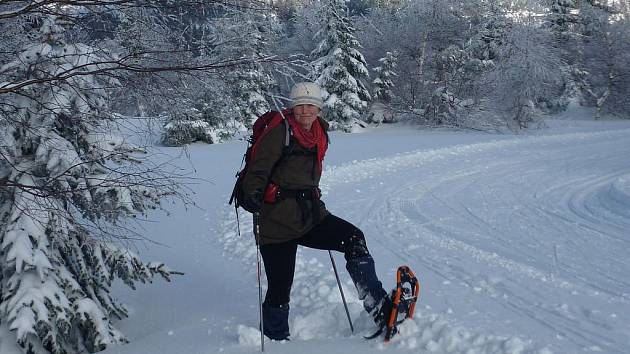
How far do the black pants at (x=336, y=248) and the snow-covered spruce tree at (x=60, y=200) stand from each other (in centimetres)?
111

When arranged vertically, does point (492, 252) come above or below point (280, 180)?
below

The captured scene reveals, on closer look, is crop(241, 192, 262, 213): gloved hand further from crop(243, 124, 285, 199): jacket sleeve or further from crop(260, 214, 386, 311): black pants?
crop(260, 214, 386, 311): black pants

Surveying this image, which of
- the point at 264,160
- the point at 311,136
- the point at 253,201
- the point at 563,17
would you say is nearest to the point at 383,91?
the point at 563,17

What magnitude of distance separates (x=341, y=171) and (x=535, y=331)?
11.0 m

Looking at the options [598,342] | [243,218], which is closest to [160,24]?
[598,342]

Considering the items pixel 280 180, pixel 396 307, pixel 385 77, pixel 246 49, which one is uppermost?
pixel 385 77

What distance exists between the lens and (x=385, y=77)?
35.2m

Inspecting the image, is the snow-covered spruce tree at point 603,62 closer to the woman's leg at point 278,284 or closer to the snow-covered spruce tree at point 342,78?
the snow-covered spruce tree at point 342,78

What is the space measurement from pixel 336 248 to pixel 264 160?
0.94 meters

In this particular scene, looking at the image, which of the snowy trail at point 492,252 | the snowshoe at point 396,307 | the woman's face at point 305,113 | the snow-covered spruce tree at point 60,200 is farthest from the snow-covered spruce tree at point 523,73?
the snow-covered spruce tree at point 60,200

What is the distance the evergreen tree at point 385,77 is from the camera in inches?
1369

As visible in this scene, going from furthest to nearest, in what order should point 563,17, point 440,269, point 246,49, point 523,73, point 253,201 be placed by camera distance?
point 563,17 < point 523,73 < point 440,269 < point 246,49 < point 253,201

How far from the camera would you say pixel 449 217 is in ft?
30.5

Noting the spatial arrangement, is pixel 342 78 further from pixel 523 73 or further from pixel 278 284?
pixel 278 284
